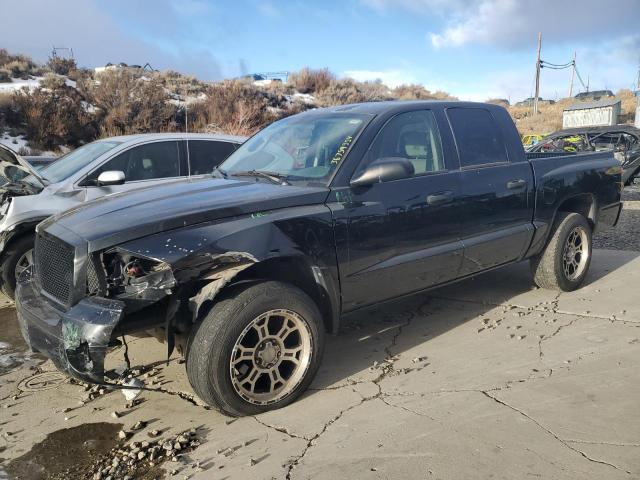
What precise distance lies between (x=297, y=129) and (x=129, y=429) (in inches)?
101

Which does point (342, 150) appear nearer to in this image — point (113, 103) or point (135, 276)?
point (135, 276)

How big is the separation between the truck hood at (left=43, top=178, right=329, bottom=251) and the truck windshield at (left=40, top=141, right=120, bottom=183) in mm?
2622

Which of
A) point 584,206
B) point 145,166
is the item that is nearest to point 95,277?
point 145,166

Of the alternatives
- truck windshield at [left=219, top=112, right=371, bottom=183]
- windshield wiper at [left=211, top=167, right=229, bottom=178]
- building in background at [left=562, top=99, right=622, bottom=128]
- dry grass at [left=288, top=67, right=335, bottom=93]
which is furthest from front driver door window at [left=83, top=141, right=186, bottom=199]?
building in background at [left=562, top=99, right=622, bottom=128]

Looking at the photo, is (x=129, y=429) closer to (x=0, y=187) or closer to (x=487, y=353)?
(x=487, y=353)

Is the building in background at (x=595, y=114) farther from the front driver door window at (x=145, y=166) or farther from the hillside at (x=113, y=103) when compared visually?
the front driver door window at (x=145, y=166)

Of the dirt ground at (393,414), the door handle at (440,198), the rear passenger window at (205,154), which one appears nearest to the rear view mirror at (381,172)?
the door handle at (440,198)

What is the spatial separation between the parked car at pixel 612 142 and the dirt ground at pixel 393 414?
397 inches

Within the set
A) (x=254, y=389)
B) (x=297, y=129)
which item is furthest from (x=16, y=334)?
(x=297, y=129)

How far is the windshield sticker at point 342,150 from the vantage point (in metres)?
3.81

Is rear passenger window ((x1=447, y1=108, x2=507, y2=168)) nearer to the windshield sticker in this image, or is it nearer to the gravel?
the windshield sticker

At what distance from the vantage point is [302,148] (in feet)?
13.7

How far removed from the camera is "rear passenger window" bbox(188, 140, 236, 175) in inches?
265

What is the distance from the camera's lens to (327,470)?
276cm
